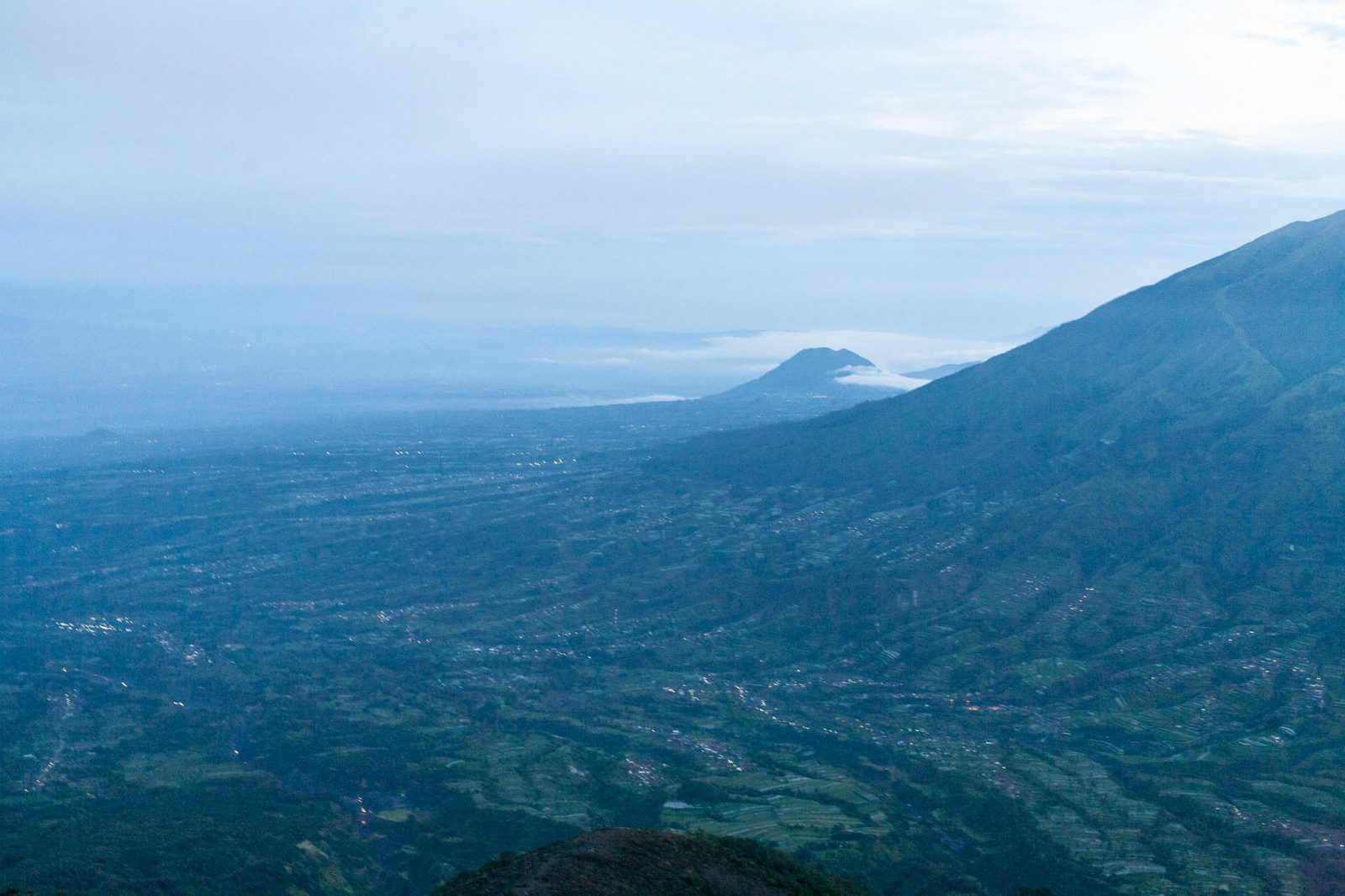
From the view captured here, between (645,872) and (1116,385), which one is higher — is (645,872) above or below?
below

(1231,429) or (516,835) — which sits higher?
(1231,429)

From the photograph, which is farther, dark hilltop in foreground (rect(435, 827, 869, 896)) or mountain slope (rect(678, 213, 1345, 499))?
mountain slope (rect(678, 213, 1345, 499))

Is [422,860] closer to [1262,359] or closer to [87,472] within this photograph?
[1262,359]

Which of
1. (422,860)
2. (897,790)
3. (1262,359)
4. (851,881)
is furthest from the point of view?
(1262,359)

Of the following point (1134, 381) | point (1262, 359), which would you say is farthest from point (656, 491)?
point (1262, 359)

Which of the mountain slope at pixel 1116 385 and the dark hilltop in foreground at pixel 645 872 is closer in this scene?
the dark hilltop in foreground at pixel 645 872

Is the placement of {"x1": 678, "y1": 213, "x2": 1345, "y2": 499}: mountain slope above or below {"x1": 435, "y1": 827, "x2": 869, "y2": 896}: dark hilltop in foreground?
above

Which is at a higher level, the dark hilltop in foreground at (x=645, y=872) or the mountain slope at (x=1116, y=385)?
the mountain slope at (x=1116, y=385)

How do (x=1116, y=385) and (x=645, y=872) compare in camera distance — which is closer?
(x=645, y=872)
